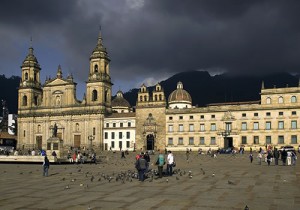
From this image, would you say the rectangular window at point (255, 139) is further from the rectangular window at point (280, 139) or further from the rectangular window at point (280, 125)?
the rectangular window at point (280, 125)

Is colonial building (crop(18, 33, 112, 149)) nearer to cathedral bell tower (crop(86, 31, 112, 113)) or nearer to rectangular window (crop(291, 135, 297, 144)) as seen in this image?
cathedral bell tower (crop(86, 31, 112, 113))

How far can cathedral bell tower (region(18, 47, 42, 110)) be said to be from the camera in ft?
328

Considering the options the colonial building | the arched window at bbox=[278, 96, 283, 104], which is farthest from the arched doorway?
the arched window at bbox=[278, 96, 283, 104]

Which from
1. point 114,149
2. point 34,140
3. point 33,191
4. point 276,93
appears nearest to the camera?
point 33,191

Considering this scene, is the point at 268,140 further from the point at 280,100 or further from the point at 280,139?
the point at 280,100

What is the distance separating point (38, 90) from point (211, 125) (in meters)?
49.0

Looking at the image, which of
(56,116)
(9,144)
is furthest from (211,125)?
(9,144)

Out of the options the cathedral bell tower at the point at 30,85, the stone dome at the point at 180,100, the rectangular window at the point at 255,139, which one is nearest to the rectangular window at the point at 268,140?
the rectangular window at the point at 255,139

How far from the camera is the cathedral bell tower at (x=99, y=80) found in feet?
294

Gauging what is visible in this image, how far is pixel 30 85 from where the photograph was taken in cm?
10031

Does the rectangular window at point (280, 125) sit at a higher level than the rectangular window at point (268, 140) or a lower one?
higher

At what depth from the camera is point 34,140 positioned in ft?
317

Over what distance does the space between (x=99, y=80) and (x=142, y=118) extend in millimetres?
14255

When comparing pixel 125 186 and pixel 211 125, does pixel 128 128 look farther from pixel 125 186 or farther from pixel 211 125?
pixel 125 186
